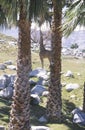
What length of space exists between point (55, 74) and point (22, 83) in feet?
17.6

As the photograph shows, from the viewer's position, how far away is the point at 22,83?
17.9m

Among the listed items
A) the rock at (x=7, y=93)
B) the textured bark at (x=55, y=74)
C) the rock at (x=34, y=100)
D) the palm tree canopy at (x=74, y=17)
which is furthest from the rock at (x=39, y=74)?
the palm tree canopy at (x=74, y=17)

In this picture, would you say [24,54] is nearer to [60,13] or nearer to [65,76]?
[60,13]

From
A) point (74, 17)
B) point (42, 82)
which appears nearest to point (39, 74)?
point (42, 82)

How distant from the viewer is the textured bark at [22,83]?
17.4m

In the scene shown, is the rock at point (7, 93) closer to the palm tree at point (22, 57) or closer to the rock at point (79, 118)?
the rock at point (79, 118)

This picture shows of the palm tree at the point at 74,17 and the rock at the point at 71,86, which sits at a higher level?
the palm tree at the point at 74,17

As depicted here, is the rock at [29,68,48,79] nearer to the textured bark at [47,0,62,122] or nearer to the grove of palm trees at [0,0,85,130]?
the textured bark at [47,0,62,122]

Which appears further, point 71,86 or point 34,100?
point 71,86

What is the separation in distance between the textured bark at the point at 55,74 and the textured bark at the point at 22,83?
4.96 m

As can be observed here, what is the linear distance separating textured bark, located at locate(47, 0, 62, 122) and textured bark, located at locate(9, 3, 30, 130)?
496 centimetres

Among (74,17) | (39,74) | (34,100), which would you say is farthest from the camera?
A: (39,74)

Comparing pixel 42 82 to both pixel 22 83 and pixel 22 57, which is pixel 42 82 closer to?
pixel 22 83

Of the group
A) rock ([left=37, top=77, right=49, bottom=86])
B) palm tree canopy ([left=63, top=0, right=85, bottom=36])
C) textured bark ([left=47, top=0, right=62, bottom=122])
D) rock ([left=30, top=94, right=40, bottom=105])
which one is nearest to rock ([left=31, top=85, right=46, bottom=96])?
rock ([left=37, top=77, right=49, bottom=86])
